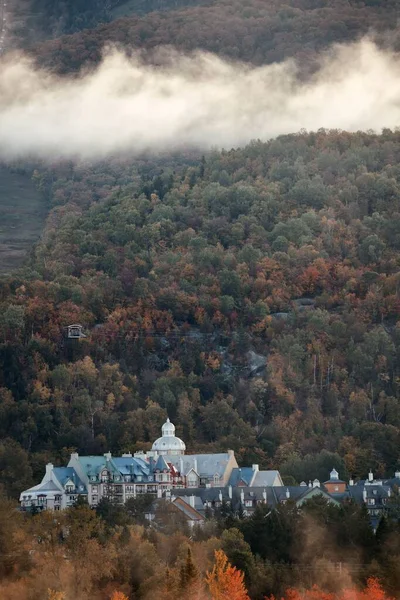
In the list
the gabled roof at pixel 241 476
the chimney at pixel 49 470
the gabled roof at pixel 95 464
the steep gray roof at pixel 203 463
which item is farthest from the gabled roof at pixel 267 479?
the chimney at pixel 49 470

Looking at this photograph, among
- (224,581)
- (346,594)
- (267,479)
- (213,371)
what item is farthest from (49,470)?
(346,594)

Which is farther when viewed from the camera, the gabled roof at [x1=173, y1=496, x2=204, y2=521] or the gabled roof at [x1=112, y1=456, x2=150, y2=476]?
the gabled roof at [x1=112, y1=456, x2=150, y2=476]

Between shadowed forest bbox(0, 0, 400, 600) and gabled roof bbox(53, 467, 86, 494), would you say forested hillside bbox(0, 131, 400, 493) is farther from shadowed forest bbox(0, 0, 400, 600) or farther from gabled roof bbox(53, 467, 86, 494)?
gabled roof bbox(53, 467, 86, 494)

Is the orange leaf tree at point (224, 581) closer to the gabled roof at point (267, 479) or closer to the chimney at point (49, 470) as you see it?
the gabled roof at point (267, 479)

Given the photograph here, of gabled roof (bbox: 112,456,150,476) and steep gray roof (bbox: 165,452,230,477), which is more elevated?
gabled roof (bbox: 112,456,150,476)

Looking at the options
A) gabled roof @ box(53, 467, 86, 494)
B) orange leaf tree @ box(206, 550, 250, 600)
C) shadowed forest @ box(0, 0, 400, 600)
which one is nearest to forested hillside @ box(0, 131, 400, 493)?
shadowed forest @ box(0, 0, 400, 600)

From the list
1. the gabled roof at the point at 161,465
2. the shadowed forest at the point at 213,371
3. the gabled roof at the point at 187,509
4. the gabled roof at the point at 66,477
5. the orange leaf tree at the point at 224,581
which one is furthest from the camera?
the gabled roof at the point at 161,465

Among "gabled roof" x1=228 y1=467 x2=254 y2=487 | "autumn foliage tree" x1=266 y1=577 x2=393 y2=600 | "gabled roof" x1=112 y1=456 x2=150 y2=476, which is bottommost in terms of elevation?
"gabled roof" x1=228 y1=467 x2=254 y2=487

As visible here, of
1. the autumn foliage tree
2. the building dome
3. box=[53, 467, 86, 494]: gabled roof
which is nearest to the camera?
the autumn foliage tree

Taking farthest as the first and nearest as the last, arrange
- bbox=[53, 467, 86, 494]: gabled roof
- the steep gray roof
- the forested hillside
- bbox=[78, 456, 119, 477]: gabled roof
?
1. the forested hillside
2. the steep gray roof
3. bbox=[78, 456, 119, 477]: gabled roof
4. bbox=[53, 467, 86, 494]: gabled roof
